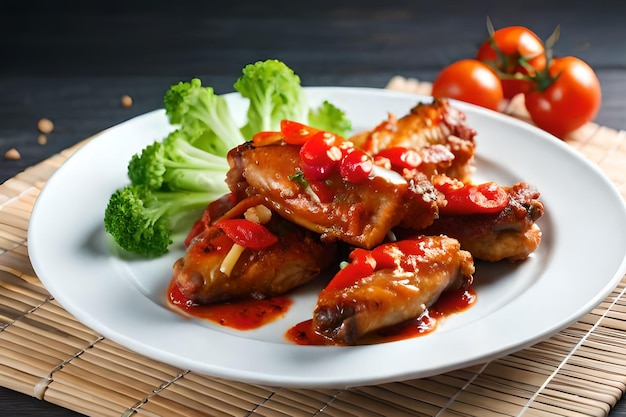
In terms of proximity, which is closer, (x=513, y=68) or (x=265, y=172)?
(x=265, y=172)

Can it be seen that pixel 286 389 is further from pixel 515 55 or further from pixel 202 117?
pixel 515 55

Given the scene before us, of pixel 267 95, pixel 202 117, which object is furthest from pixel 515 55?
pixel 202 117

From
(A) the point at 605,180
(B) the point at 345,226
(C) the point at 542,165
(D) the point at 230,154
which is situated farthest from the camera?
(C) the point at 542,165

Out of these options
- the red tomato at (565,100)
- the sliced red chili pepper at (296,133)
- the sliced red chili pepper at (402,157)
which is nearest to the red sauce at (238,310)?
the sliced red chili pepper at (296,133)

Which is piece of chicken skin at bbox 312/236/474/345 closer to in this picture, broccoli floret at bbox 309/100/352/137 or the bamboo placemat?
the bamboo placemat

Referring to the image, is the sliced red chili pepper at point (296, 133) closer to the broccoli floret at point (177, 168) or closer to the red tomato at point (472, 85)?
the broccoli floret at point (177, 168)

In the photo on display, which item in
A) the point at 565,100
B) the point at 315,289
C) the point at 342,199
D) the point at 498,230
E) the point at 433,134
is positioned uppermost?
the point at 342,199

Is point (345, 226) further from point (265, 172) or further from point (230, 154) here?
point (230, 154)

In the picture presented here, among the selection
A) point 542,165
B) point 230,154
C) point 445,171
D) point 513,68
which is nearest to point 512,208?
point 445,171
